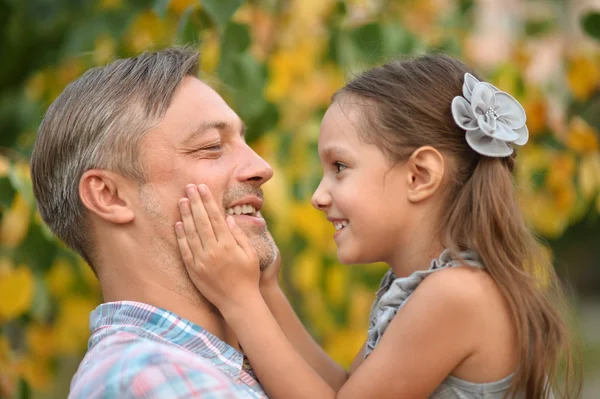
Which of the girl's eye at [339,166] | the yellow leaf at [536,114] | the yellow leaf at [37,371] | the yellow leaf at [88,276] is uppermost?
the girl's eye at [339,166]

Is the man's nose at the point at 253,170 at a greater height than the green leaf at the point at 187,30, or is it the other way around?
the green leaf at the point at 187,30

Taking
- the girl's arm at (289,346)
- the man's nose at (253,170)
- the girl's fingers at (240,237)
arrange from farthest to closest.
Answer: the man's nose at (253,170), the girl's fingers at (240,237), the girl's arm at (289,346)

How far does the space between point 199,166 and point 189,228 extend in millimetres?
175

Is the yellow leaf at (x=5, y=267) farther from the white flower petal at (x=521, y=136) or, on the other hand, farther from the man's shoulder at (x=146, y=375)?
the white flower petal at (x=521, y=136)

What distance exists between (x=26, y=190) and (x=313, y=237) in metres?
1.31

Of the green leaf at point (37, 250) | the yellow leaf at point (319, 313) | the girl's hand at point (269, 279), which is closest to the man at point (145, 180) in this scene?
the girl's hand at point (269, 279)

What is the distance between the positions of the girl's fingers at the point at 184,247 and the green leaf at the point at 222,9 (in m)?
0.65

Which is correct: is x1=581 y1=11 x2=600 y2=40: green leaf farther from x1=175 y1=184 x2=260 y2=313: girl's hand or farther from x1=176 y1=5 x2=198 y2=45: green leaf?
x1=175 y1=184 x2=260 y2=313: girl's hand

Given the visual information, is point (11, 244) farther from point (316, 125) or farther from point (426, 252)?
point (426, 252)

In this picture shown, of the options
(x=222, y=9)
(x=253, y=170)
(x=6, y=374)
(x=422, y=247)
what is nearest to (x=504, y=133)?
(x=422, y=247)

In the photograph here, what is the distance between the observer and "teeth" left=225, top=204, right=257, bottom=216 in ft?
7.60

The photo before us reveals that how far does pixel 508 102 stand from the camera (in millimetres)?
2293

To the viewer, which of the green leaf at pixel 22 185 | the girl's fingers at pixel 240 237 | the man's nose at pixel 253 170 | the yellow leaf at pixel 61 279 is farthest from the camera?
the yellow leaf at pixel 61 279

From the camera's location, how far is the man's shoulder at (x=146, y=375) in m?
1.78
